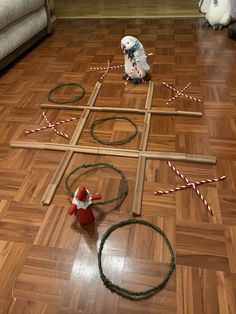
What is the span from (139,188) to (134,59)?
0.92 meters

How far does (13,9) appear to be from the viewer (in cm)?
211

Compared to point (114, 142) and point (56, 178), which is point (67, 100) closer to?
point (114, 142)

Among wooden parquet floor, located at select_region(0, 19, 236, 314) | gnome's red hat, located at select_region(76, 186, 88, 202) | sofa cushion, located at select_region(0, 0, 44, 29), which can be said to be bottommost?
wooden parquet floor, located at select_region(0, 19, 236, 314)

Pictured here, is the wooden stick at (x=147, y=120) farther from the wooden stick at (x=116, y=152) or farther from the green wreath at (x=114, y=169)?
the green wreath at (x=114, y=169)

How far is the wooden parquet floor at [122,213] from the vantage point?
0.88 m

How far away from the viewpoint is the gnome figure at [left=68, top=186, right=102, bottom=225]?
0.99 metres

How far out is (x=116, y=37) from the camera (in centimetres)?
268

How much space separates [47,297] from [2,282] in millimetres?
154

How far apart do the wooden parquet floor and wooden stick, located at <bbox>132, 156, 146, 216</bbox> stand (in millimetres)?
21

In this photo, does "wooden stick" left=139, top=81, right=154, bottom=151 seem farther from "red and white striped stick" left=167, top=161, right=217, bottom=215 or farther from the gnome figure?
the gnome figure

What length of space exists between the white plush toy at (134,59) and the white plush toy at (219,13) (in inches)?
44.9

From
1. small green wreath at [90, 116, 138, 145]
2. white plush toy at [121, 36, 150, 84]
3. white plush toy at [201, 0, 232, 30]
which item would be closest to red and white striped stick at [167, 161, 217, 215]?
small green wreath at [90, 116, 138, 145]

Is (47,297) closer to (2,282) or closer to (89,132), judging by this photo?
(2,282)

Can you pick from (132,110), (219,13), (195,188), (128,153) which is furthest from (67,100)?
(219,13)
